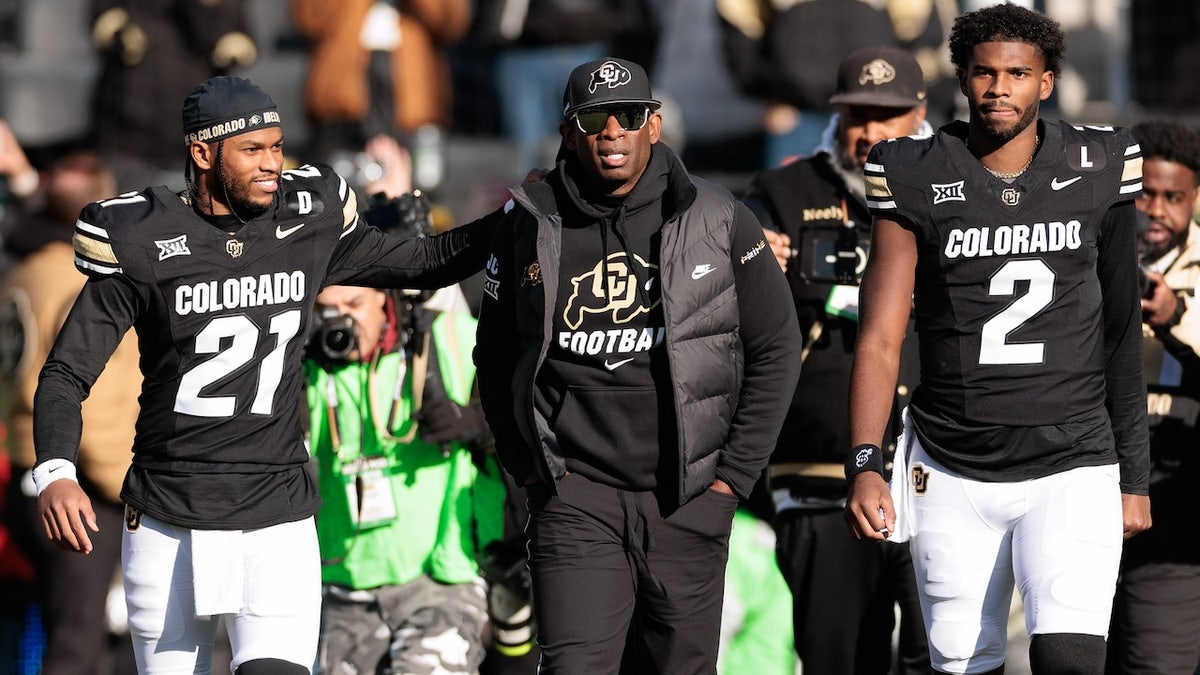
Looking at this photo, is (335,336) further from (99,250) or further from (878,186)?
(878,186)

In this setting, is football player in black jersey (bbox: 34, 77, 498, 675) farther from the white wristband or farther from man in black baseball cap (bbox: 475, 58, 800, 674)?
man in black baseball cap (bbox: 475, 58, 800, 674)

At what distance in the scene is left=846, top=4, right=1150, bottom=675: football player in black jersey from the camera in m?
5.54

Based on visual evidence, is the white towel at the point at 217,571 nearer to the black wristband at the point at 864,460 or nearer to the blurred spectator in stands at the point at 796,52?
the black wristband at the point at 864,460

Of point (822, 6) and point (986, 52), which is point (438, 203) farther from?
point (986, 52)

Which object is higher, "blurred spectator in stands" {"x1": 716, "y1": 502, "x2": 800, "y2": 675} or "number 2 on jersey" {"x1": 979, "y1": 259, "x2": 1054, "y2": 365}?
"number 2 on jersey" {"x1": 979, "y1": 259, "x2": 1054, "y2": 365}

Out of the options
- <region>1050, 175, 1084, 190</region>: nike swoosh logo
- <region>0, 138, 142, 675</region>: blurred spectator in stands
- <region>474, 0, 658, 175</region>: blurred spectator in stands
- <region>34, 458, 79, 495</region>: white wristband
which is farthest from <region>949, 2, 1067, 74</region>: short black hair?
<region>474, 0, 658, 175</region>: blurred spectator in stands

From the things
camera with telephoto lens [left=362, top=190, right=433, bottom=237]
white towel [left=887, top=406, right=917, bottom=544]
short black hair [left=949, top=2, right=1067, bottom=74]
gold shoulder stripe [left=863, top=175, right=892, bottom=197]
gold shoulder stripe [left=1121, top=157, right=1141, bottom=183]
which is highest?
Result: short black hair [left=949, top=2, right=1067, bottom=74]

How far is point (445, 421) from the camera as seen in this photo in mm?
7086

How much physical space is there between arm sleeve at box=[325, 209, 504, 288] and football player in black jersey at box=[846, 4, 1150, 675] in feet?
4.14

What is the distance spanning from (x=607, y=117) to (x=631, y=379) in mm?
754

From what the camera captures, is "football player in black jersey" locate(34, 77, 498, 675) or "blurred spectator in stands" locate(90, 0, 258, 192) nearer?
"football player in black jersey" locate(34, 77, 498, 675)

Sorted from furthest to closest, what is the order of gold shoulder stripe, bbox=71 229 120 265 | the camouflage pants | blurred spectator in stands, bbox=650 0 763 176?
blurred spectator in stands, bbox=650 0 763 176 → the camouflage pants → gold shoulder stripe, bbox=71 229 120 265

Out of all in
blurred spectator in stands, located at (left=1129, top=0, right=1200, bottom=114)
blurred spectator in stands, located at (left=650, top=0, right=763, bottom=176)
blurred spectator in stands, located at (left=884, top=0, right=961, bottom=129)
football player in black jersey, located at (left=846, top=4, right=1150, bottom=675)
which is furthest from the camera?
blurred spectator in stands, located at (left=650, top=0, right=763, bottom=176)

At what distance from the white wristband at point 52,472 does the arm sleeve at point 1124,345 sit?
9.70 feet
